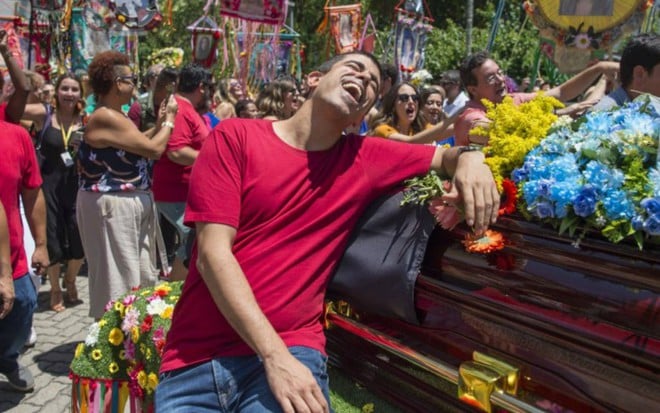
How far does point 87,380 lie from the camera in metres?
3.01

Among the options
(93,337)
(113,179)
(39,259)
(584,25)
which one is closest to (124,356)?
(93,337)

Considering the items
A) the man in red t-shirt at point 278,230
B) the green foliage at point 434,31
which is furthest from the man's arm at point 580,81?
the green foliage at point 434,31

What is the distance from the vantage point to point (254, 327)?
1804 millimetres

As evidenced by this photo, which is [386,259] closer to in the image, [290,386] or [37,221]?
[290,386]

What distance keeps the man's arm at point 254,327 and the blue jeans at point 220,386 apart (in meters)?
0.12

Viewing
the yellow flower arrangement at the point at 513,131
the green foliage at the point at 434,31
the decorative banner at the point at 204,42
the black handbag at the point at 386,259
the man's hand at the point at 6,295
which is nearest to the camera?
the yellow flower arrangement at the point at 513,131

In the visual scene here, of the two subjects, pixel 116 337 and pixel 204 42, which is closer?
pixel 116 337

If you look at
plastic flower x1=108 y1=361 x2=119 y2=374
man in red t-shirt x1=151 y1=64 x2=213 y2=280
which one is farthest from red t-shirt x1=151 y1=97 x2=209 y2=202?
plastic flower x1=108 y1=361 x2=119 y2=374

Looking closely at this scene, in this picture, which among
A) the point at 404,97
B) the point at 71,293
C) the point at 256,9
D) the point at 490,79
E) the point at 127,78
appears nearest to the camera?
the point at 490,79

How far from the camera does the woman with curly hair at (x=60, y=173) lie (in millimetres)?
5641

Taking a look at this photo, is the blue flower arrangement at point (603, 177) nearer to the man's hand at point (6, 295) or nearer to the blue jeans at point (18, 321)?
the man's hand at point (6, 295)

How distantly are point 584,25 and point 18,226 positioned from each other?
14.8ft

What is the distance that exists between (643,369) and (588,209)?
0.40 metres

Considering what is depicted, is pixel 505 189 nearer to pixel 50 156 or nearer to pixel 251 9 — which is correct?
pixel 50 156
